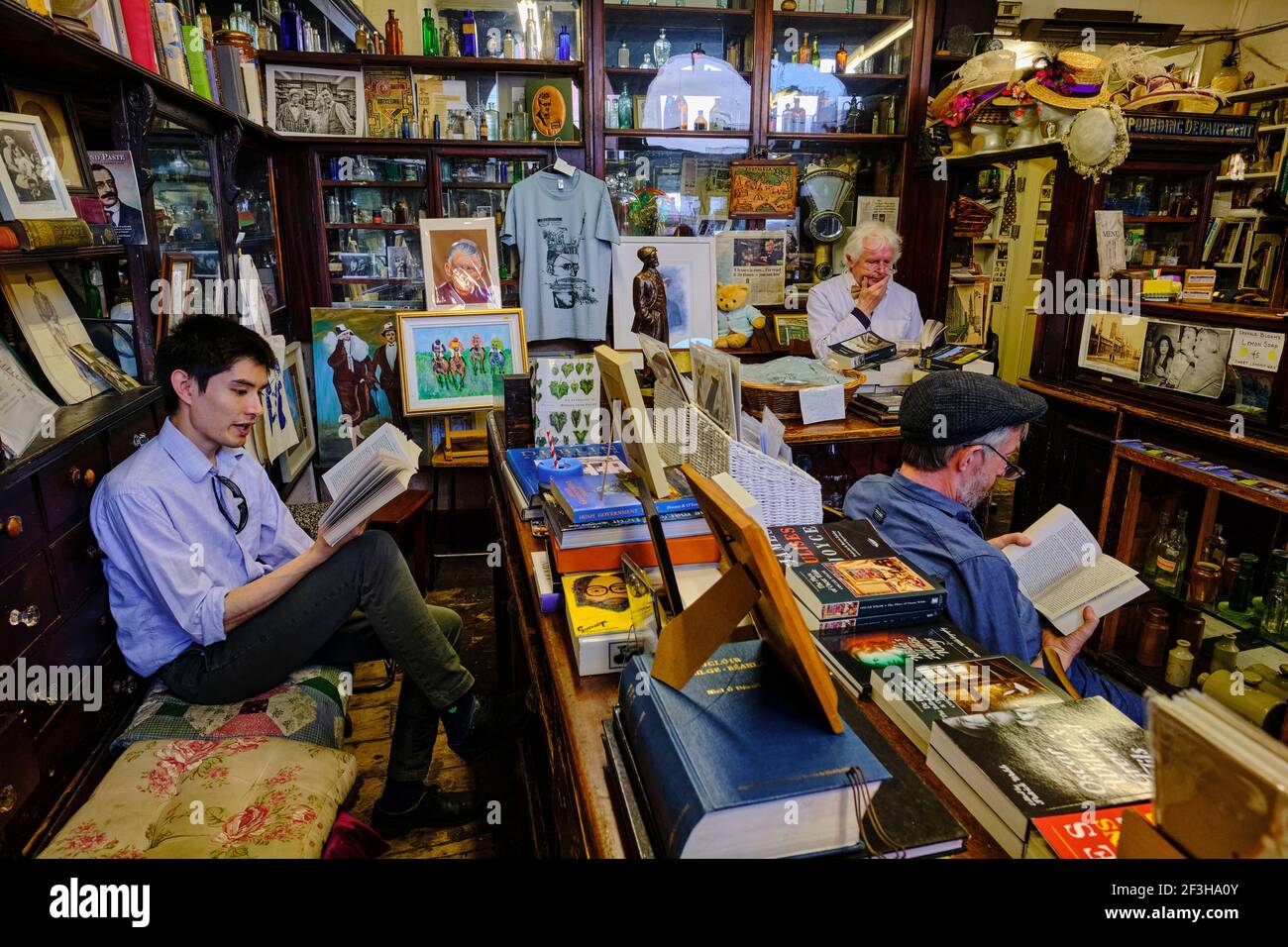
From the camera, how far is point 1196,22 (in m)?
6.01

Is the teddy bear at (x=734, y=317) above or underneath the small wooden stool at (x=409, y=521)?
above

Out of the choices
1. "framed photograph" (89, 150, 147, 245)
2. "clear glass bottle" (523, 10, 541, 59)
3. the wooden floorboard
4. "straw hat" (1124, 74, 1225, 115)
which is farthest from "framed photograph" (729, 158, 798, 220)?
"framed photograph" (89, 150, 147, 245)

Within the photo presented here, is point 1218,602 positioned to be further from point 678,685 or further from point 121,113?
point 121,113

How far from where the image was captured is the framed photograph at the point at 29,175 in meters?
1.79

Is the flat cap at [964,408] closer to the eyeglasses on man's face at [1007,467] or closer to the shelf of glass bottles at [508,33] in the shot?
the eyeglasses on man's face at [1007,467]

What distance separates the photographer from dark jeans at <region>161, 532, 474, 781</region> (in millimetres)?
1971

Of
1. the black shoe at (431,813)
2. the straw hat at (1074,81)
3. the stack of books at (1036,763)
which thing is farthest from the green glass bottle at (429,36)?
the stack of books at (1036,763)

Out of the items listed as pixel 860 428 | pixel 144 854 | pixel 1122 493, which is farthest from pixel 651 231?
pixel 144 854

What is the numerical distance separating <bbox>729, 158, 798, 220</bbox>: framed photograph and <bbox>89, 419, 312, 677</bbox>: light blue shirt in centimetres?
354

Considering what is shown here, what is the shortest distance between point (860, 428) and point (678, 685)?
238cm

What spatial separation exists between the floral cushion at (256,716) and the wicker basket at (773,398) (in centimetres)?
186

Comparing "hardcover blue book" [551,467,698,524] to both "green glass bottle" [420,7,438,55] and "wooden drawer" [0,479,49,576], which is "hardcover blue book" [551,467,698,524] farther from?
"green glass bottle" [420,7,438,55]

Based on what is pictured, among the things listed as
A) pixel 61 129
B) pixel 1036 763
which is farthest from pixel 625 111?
pixel 1036 763
